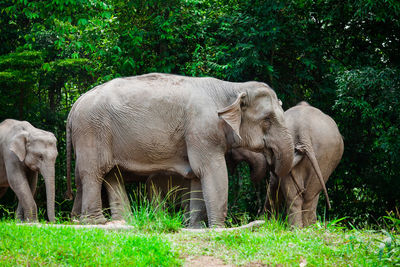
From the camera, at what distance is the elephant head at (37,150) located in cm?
1020

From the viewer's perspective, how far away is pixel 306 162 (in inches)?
386

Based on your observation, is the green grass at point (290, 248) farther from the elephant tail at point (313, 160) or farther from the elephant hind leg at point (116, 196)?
the elephant hind leg at point (116, 196)

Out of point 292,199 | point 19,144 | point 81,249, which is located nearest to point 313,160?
point 292,199

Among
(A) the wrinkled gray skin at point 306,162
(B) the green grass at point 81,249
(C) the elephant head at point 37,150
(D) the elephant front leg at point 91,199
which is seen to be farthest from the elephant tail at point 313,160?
(C) the elephant head at point 37,150

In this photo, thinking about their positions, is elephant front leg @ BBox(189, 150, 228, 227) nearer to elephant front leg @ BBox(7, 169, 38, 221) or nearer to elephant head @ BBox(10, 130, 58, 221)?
elephant head @ BBox(10, 130, 58, 221)

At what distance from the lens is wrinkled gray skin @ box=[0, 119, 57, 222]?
1023cm

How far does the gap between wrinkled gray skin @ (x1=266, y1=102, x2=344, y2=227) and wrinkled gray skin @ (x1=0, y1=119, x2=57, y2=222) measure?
3982 mm

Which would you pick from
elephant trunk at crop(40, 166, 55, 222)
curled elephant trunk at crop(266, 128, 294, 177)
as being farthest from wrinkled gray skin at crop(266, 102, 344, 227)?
elephant trunk at crop(40, 166, 55, 222)

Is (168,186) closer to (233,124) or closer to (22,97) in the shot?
(233,124)

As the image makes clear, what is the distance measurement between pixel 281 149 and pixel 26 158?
4.69 meters

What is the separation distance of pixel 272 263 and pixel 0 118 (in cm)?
957

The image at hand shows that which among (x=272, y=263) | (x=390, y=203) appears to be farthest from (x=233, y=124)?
(x=390, y=203)

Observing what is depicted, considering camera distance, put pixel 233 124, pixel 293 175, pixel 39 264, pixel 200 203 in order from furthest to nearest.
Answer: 1. pixel 293 175
2. pixel 200 203
3. pixel 233 124
4. pixel 39 264

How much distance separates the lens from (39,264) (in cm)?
555
